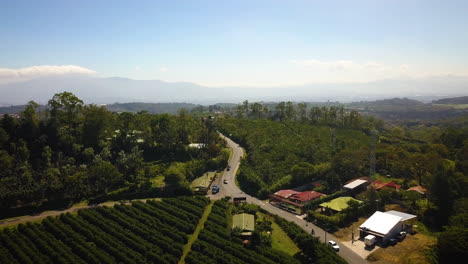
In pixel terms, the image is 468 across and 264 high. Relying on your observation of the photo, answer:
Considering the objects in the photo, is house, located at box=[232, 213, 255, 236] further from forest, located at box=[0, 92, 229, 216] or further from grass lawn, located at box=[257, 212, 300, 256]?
forest, located at box=[0, 92, 229, 216]

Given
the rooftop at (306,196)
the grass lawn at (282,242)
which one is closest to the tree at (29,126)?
the grass lawn at (282,242)

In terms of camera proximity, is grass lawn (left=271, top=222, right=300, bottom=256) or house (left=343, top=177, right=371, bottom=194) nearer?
grass lawn (left=271, top=222, right=300, bottom=256)

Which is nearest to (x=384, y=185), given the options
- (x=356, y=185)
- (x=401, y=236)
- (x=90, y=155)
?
(x=356, y=185)

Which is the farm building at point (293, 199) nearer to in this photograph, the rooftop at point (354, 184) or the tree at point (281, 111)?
the rooftop at point (354, 184)

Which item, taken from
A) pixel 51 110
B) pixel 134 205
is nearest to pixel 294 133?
pixel 134 205

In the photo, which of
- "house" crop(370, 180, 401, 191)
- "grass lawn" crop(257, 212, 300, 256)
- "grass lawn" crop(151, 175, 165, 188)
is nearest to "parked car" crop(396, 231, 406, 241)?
"house" crop(370, 180, 401, 191)

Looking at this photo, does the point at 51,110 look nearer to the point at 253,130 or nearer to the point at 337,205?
the point at 253,130
